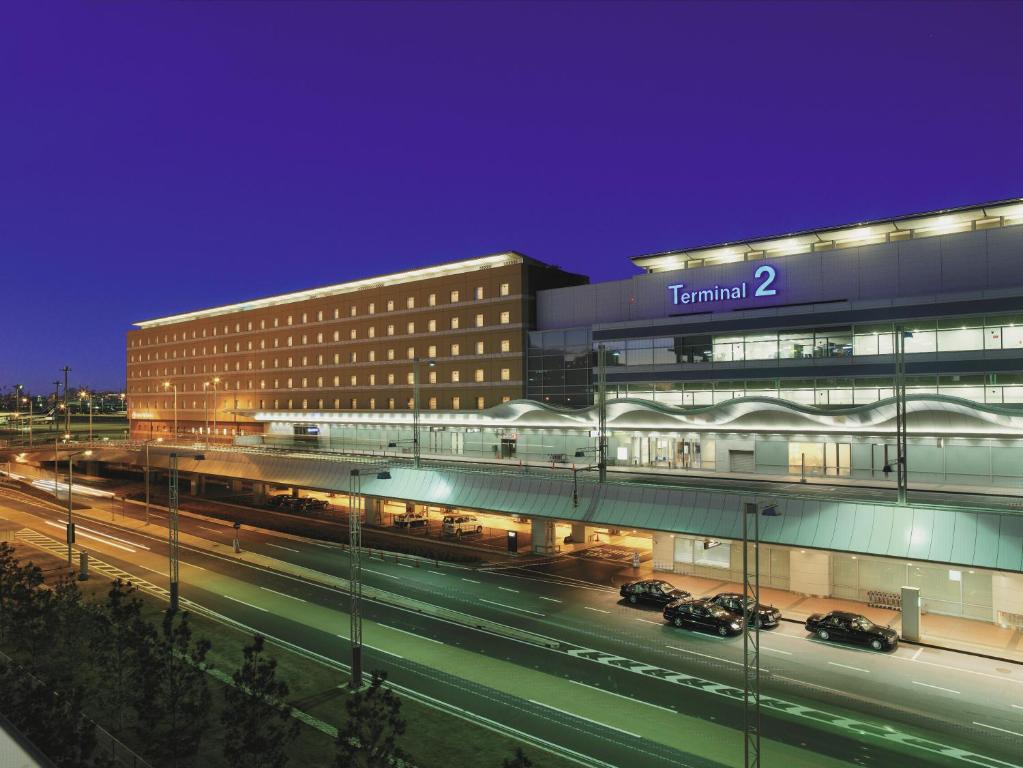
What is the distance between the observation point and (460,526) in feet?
204

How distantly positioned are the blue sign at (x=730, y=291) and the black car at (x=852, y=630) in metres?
32.0

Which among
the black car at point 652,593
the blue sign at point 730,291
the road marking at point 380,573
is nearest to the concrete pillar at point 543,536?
the road marking at point 380,573

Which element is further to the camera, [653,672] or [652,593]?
[652,593]

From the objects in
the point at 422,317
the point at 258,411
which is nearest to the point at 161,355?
the point at 258,411

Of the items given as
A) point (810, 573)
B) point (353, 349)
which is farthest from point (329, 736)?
point (353, 349)

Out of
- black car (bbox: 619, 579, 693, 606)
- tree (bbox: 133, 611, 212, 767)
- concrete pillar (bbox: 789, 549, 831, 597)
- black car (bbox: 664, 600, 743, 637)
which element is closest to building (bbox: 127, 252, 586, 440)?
black car (bbox: 619, 579, 693, 606)

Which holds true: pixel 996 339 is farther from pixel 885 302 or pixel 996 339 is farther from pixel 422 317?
pixel 422 317

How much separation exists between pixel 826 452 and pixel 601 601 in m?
21.7

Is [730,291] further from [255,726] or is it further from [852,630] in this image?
[255,726]

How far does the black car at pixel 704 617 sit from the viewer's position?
115 feet

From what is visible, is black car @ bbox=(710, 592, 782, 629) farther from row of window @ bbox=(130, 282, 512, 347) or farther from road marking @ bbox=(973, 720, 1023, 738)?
row of window @ bbox=(130, 282, 512, 347)

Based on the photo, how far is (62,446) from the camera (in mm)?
85500

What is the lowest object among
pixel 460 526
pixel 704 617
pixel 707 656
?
pixel 707 656

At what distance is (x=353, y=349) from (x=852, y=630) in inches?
2952
